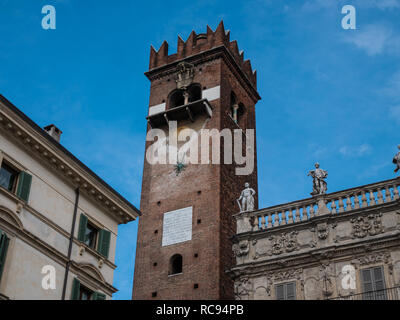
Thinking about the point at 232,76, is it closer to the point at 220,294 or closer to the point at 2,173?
the point at 220,294

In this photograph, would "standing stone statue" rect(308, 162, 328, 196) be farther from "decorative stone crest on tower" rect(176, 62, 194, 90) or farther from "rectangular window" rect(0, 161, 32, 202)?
"decorative stone crest on tower" rect(176, 62, 194, 90)

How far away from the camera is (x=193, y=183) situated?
39.8 metres

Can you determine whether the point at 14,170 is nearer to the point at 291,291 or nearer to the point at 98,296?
the point at 98,296

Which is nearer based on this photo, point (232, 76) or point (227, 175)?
point (227, 175)

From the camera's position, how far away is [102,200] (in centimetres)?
2542

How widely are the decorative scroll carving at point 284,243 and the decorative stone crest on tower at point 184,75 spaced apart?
1782 cm

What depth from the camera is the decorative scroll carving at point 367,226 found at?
2683 centimetres

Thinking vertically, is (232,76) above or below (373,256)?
above

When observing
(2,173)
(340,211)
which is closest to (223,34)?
(340,211)

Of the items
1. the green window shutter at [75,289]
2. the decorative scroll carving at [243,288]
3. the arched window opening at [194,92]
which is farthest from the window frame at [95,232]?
the arched window opening at [194,92]

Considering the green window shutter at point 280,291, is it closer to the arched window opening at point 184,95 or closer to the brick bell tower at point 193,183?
the brick bell tower at point 193,183

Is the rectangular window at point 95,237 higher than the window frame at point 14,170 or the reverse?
the reverse

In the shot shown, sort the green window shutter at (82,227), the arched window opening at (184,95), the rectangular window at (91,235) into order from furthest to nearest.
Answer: the arched window opening at (184,95), the rectangular window at (91,235), the green window shutter at (82,227)
